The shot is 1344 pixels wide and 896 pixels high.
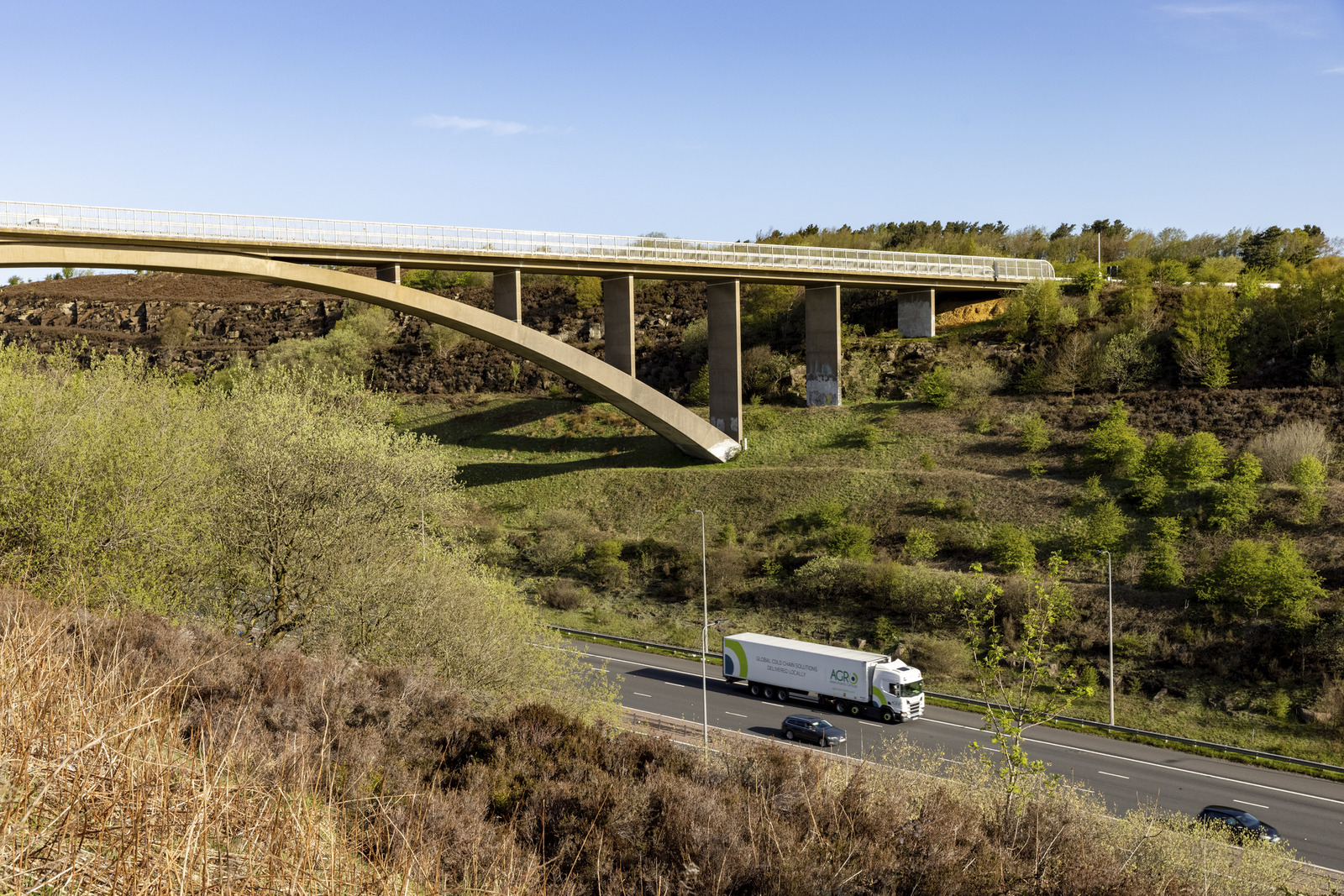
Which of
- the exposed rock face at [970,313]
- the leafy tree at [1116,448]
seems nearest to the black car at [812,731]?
the leafy tree at [1116,448]

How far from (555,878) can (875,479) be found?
1330 inches

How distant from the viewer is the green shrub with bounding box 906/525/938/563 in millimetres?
34031

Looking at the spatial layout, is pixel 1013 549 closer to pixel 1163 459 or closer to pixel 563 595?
pixel 1163 459

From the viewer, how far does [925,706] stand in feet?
90.6

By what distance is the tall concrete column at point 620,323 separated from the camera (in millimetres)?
41156

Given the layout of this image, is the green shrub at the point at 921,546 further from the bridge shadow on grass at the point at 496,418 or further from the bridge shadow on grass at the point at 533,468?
the bridge shadow on grass at the point at 496,418

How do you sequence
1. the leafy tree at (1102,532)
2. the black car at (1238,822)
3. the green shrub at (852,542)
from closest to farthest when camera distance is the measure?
the black car at (1238,822), the leafy tree at (1102,532), the green shrub at (852,542)

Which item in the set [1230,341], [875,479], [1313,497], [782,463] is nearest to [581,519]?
[782,463]

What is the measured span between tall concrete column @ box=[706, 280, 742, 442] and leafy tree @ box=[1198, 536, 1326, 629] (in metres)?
23.0

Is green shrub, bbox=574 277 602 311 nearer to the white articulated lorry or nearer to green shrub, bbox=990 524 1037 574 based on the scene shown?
green shrub, bbox=990 524 1037 574

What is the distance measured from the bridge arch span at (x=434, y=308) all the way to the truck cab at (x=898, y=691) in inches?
753

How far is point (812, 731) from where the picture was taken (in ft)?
77.3

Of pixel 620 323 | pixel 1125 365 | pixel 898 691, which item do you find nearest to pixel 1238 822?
pixel 898 691

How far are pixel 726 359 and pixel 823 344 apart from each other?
625cm
